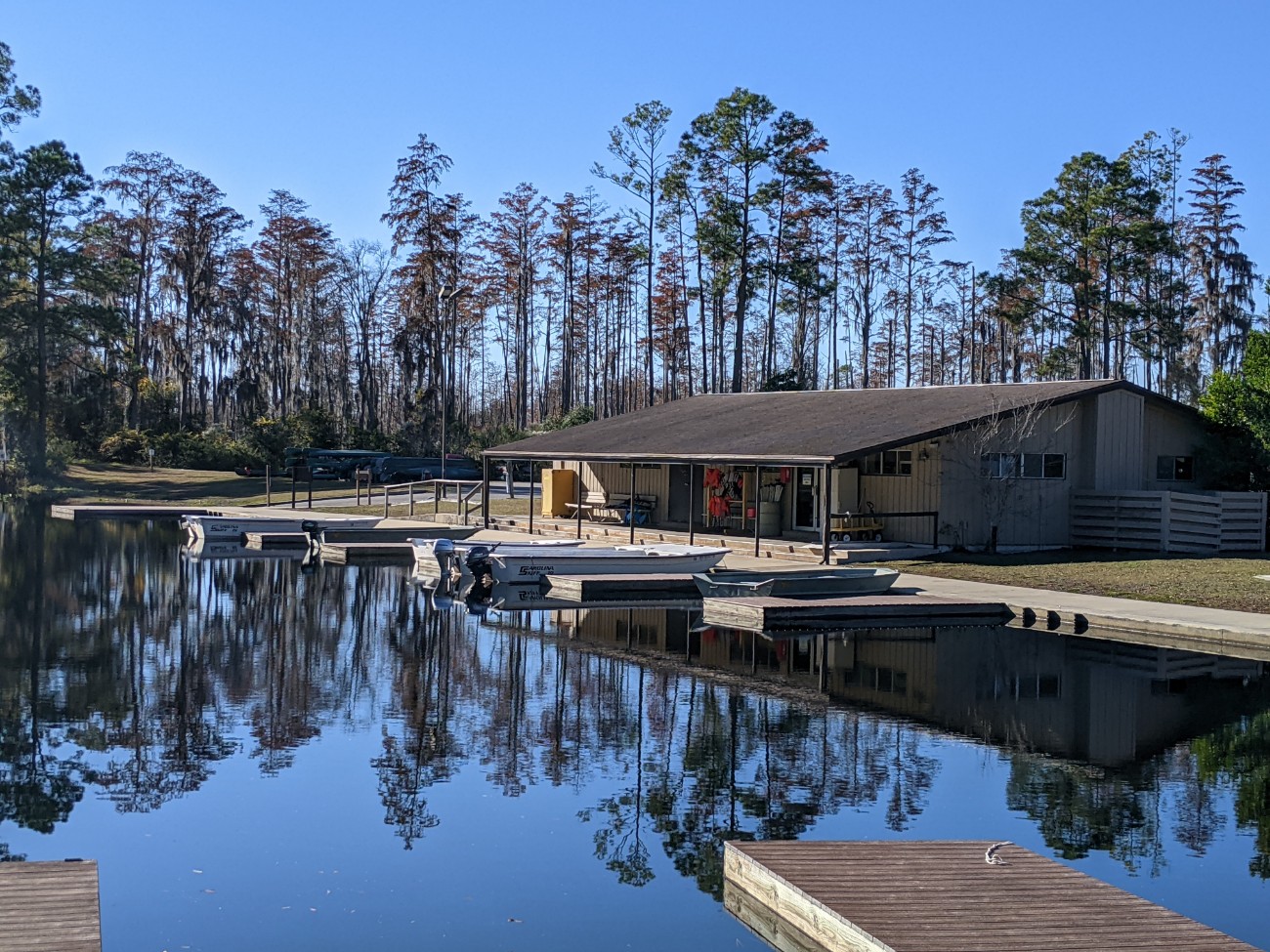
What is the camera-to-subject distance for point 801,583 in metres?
23.6

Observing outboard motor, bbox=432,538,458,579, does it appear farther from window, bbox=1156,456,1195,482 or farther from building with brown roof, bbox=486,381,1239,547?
window, bbox=1156,456,1195,482

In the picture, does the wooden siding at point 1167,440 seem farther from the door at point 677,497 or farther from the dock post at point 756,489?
the door at point 677,497

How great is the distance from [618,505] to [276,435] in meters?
33.9

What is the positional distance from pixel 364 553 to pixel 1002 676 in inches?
770

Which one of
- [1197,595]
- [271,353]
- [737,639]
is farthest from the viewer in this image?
[271,353]

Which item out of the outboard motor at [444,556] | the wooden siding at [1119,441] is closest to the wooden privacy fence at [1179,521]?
the wooden siding at [1119,441]

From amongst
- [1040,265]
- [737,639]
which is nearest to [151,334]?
[1040,265]

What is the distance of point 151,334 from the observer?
7856cm

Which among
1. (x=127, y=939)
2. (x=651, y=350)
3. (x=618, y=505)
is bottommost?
(x=127, y=939)

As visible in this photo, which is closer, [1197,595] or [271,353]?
[1197,595]

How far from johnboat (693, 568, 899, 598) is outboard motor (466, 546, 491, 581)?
181 inches

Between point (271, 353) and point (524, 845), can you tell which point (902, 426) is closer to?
point (524, 845)

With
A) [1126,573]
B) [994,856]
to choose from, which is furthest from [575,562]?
[994,856]

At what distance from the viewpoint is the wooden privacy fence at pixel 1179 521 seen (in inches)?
1217
